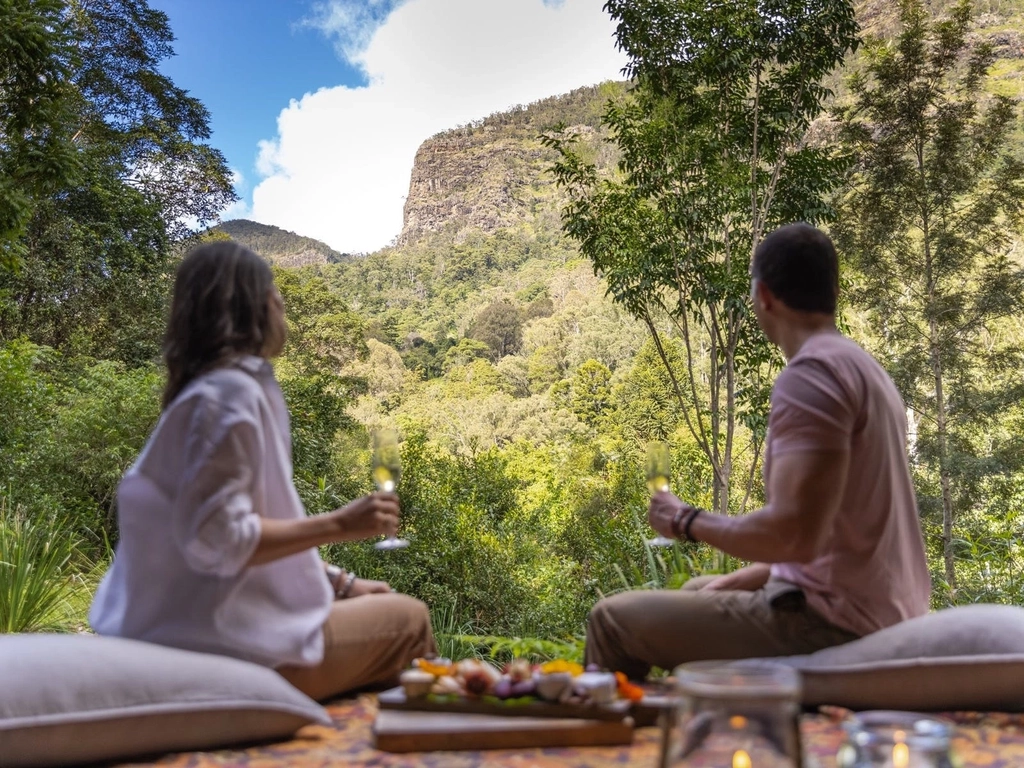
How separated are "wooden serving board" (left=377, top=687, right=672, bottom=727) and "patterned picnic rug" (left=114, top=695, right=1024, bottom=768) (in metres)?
0.05

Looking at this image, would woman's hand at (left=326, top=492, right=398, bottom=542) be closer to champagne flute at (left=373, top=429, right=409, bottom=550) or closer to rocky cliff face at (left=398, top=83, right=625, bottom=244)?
champagne flute at (left=373, top=429, right=409, bottom=550)

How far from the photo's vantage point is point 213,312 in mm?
1708

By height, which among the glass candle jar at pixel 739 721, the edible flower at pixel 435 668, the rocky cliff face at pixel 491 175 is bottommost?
the edible flower at pixel 435 668

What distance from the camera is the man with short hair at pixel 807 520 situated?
5.41ft

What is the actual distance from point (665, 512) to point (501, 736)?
20.0 inches

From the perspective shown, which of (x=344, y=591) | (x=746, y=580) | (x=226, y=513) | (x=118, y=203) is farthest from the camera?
(x=118, y=203)

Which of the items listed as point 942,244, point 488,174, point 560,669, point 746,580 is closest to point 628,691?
point 560,669

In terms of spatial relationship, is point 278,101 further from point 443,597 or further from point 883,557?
point 883,557

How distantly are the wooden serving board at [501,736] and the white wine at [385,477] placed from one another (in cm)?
45

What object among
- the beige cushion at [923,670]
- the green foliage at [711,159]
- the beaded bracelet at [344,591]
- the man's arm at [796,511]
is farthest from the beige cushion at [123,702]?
the green foliage at [711,159]

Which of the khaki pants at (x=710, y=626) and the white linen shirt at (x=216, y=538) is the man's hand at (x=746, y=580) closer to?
the khaki pants at (x=710, y=626)

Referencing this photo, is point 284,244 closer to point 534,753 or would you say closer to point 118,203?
point 118,203

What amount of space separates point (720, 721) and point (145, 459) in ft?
4.58

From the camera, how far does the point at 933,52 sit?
10352mm
